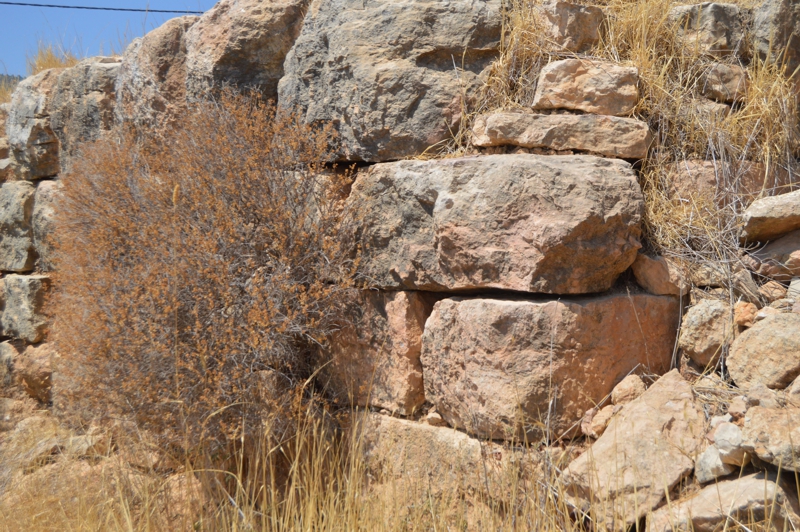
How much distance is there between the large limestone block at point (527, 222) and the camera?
106 inches

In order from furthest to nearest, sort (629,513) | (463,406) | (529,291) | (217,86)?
(217,86) < (463,406) < (529,291) < (629,513)

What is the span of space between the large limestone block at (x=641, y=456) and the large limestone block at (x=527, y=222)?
1.71 feet

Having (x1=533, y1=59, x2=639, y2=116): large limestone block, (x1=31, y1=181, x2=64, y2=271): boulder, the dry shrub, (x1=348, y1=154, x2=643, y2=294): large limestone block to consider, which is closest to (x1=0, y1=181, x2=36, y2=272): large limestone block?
(x1=31, y1=181, x2=64, y2=271): boulder

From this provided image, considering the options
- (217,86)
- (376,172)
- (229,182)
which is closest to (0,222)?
(217,86)

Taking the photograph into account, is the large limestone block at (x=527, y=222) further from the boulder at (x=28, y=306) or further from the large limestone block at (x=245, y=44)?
the boulder at (x=28, y=306)

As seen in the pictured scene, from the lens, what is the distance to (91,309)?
136 inches

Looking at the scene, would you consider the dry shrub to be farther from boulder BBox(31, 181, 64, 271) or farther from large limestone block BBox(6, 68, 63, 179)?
large limestone block BBox(6, 68, 63, 179)

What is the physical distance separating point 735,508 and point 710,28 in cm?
239

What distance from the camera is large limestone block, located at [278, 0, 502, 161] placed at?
3.32 m

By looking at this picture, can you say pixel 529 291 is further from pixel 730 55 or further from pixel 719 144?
pixel 730 55

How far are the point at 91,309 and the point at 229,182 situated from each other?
963mm

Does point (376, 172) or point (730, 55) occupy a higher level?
point (730, 55)

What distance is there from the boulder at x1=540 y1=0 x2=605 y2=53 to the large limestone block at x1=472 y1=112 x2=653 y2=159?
50 cm

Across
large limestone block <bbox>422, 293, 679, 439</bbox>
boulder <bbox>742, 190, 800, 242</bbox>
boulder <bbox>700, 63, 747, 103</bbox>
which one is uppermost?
boulder <bbox>700, 63, 747, 103</bbox>
